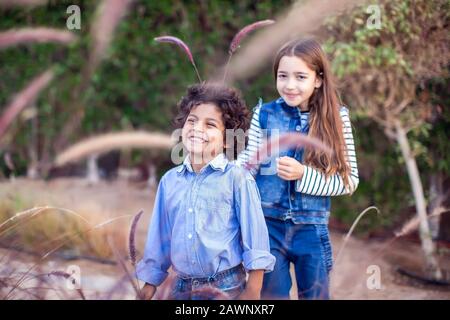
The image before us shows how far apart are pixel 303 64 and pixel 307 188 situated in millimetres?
468

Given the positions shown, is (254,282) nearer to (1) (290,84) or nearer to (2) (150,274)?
(2) (150,274)

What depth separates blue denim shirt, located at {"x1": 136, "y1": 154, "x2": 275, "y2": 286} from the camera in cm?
219

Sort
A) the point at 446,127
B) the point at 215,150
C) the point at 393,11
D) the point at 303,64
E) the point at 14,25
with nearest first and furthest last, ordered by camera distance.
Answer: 1. the point at 215,150
2. the point at 303,64
3. the point at 393,11
4. the point at 446,127
5. the point at 14,25

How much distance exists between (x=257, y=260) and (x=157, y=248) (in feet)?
1.30

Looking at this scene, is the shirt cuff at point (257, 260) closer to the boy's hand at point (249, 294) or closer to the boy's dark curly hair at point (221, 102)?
the boy's hand at point (249, 294)

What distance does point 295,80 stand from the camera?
8.17 ft

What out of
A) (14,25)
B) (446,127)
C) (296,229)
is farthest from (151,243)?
(14,25)

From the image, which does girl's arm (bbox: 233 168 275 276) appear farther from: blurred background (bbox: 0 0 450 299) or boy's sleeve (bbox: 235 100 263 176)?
blurred background (bbox: 0 0 450 299)

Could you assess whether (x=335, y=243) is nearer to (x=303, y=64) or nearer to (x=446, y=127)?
(x=446, y=127)

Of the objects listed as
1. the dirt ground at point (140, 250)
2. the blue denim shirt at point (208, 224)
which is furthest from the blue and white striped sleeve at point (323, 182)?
the dirt ground at point (140, 250)

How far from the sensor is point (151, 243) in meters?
2.34

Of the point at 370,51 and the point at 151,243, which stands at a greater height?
the point at 370,51

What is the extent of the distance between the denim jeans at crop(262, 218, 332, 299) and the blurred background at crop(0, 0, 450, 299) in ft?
1.73

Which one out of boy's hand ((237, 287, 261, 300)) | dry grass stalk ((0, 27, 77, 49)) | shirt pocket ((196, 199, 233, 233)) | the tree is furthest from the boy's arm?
the tree
